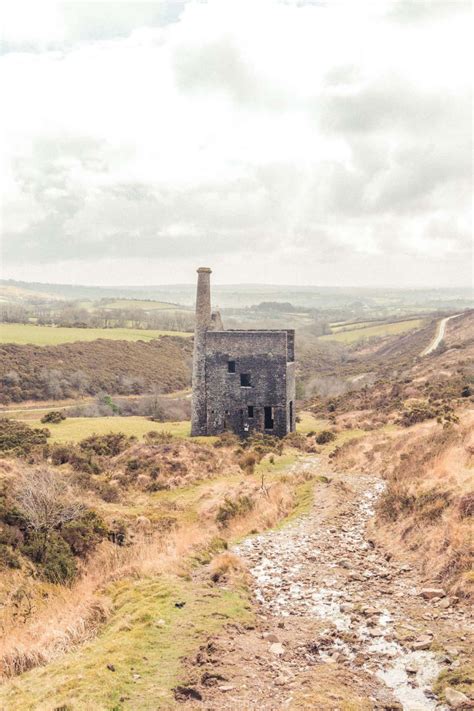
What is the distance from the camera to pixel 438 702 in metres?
6.16

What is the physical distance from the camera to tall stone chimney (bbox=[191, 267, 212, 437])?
33156mm

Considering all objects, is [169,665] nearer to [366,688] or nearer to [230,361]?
[366,688]

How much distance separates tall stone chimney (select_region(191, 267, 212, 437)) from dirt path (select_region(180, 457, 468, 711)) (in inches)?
841

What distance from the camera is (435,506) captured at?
1173 cm

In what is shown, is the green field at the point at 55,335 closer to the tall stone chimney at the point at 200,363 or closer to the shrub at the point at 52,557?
the tall stone chimney at the point at 200,363

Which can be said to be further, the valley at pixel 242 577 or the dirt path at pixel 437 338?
the dirt path at pixel 437 338

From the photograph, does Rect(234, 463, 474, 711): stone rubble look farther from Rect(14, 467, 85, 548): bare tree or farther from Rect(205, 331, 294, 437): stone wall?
Rect(205, 331, 294, 437): stone wall

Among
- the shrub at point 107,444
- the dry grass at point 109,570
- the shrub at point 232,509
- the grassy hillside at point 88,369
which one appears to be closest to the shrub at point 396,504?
the dry grass at point 109,570

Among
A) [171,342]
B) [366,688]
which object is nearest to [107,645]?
[366,688]

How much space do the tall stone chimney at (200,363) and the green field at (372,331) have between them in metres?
90.8

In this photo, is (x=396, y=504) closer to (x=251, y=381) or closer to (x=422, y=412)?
(x=422, y=412)

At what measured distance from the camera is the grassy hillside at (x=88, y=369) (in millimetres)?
62156

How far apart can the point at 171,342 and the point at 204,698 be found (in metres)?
94.9

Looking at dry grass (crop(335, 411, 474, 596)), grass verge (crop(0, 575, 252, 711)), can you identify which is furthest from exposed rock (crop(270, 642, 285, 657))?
dry grass (crop(335, 411, 474, 596))
